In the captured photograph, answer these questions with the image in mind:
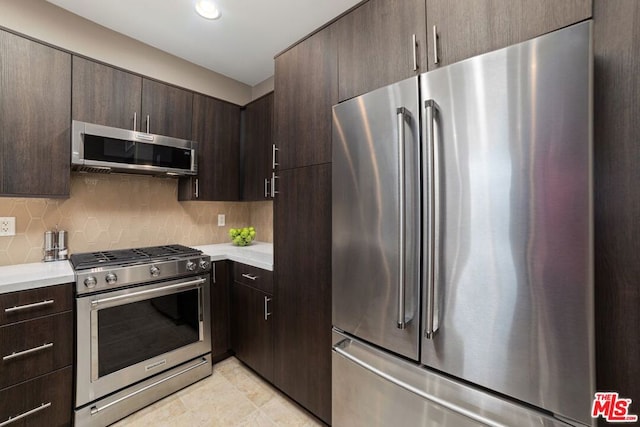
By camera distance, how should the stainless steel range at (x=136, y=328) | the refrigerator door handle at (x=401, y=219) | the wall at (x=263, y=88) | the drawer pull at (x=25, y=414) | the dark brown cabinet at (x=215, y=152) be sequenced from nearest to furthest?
1. the refrigerator door handle at (x=401, y=219)
2. the drawer pull at (x=25, y=414)
3. the stainless steel range at (x=136, y=328)
4. the dark brown cabinet at (x=215, y=152)
5. the wall at (x=263, y=88)

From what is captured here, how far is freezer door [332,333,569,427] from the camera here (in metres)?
0.91

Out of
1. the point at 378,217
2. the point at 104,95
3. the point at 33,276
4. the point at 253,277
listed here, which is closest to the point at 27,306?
the point at 33,276

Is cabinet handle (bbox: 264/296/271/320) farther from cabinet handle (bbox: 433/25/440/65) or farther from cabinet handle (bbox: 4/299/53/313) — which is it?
cabinet handle (bbox: 433/25/440/65)

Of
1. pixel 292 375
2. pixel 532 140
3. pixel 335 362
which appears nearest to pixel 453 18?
pixel 532 140

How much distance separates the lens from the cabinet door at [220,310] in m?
2.27

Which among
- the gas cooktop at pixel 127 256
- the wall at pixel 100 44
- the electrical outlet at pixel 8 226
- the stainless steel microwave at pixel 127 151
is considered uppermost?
the wall at pixel 100 44

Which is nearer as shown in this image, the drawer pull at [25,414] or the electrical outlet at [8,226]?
the drawer pull at [25,414]

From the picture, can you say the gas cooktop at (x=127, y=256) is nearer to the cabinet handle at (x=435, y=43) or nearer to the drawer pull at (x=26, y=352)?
the drawer pull at (x=26, y=352)

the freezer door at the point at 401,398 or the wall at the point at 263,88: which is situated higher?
the wall at the point at 263,88

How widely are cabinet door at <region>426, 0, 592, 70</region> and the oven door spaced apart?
2.14 meters

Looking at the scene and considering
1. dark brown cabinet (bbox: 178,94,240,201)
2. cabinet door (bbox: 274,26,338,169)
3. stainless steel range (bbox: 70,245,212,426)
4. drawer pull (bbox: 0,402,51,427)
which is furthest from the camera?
dark brown cabinet (bbox: 178,94,240,201)

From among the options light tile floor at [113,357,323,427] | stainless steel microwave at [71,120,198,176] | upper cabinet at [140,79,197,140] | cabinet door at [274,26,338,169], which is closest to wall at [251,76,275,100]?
upper cabinet at [140,79,197,140]

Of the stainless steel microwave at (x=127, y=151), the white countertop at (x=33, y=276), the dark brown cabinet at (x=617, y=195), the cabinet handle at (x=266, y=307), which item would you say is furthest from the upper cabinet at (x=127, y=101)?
the dark brown cabinet at (x=617, y=195)

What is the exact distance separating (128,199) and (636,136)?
3.05m
